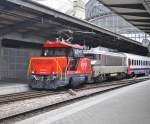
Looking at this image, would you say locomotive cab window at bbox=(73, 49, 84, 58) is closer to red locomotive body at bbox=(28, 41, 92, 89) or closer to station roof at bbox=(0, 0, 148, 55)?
red locomotive body at bbox=(28, 41, 92, 89)

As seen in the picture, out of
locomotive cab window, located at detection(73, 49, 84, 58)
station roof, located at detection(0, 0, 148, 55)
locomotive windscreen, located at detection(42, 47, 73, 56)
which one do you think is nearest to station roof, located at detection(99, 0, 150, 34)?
locomotive cab window, located at detection(73, 49, 84, 58)

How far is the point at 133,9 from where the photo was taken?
21047 millimetres

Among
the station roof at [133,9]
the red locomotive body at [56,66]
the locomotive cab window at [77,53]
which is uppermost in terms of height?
the station roof at [133,9]

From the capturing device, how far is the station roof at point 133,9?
745 inches

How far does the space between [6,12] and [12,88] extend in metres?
4.46

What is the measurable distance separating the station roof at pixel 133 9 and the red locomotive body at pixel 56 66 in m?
4.06

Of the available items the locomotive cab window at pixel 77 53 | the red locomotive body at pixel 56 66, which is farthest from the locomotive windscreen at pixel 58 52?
the locomotive cab window at pixel 77 53

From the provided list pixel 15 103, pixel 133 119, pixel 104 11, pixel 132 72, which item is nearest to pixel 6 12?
pixel 15 103

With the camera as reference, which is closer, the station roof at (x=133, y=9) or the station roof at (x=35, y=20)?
the station roof at (x=133, y=9)

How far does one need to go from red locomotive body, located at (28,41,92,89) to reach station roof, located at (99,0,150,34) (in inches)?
160

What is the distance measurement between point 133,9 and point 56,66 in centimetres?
569

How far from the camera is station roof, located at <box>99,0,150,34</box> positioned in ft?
62.1

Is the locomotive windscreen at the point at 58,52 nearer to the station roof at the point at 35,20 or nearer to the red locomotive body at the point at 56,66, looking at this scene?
the red locomotive body at the point at 56,66

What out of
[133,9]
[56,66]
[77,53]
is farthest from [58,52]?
[133,9]
